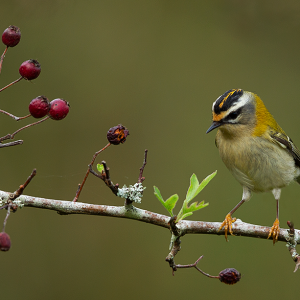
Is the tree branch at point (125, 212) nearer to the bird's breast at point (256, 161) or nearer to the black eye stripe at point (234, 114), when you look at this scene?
the bird's breast at point (256, 161)

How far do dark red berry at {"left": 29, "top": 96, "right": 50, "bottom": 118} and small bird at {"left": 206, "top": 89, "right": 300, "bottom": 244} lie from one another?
1745 mm

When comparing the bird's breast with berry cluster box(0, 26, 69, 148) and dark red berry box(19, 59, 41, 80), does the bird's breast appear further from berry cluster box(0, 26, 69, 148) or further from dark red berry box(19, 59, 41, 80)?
dark red berry box(19, 59, 41, 80)

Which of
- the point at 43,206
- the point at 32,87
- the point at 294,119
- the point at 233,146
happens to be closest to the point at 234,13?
the point at 233,146

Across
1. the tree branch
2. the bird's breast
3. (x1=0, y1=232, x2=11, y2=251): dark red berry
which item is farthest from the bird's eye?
(x1=0, y1=232, x2=11, y2=251): dark red berry

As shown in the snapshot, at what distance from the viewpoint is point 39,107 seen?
1.85 meters

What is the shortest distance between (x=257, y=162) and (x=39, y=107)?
85.7 inches

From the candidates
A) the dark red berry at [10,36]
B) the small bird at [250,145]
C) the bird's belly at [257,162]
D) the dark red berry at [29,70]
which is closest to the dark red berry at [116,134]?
the dark red berry at [29,70]

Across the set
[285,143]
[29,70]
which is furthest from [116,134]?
[285,143]

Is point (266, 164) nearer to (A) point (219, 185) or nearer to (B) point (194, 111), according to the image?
(A) point (219, 185)

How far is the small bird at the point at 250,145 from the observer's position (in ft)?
11.1

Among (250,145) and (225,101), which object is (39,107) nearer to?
(225,101)

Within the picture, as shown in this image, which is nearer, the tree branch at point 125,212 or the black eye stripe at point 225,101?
the tree branch at point 125,212

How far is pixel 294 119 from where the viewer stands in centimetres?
571

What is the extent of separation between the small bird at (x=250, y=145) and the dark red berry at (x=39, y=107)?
1.74 m
